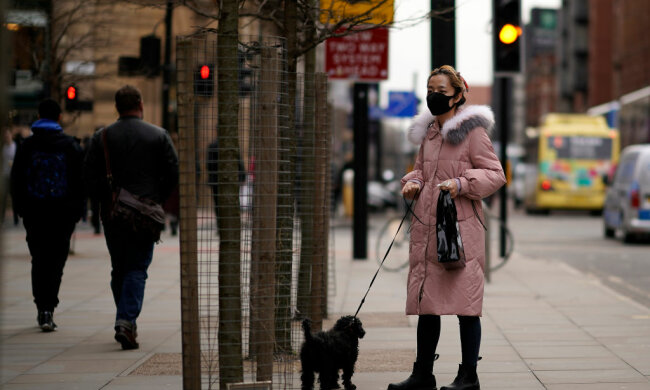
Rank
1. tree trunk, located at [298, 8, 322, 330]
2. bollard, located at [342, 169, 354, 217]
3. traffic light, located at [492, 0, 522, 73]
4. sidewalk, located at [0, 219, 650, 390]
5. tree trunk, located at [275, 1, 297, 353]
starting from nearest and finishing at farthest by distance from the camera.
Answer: sidewalk, located at [0, 219, 650, 390] → tree trunk, located at [275, 1, 297, 353] → tree trunk, located at [298, 8, 322, 330] → traffic light, located at [492, 0, 522, 73] → bollard, located at [342, 169, 354, 217]

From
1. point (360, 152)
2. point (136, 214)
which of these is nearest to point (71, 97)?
point (360, 152)

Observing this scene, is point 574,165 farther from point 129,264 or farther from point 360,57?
point 129,264

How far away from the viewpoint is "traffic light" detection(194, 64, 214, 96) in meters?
6.24

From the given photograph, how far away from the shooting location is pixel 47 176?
30.5ft

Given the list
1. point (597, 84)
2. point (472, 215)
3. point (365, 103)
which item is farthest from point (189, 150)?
point (597, 84)

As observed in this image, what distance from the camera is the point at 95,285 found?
12.8 meters

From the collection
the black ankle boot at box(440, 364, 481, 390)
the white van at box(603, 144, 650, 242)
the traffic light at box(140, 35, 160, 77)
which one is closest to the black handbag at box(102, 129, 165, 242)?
the black ankle boot at box(440, 364, 481, 390)

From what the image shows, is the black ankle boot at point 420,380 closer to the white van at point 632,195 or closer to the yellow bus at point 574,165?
the white van at point 632,195

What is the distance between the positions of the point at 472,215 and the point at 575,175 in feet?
107

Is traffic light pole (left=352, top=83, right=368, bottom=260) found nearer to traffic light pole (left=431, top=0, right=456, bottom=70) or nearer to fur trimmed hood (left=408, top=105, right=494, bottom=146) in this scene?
traffic light pole (left=431, top=0, right=456, bottom=70)

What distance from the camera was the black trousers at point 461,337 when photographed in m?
6.30

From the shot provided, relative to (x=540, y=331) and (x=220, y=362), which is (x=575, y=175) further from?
(x=220, y=362)

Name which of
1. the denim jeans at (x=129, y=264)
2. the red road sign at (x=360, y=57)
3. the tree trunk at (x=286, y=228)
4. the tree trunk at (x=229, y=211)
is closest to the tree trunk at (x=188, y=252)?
the tree trunk at (x=229, y=211)

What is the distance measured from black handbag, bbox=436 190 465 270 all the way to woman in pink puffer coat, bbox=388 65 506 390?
0.06 meters
